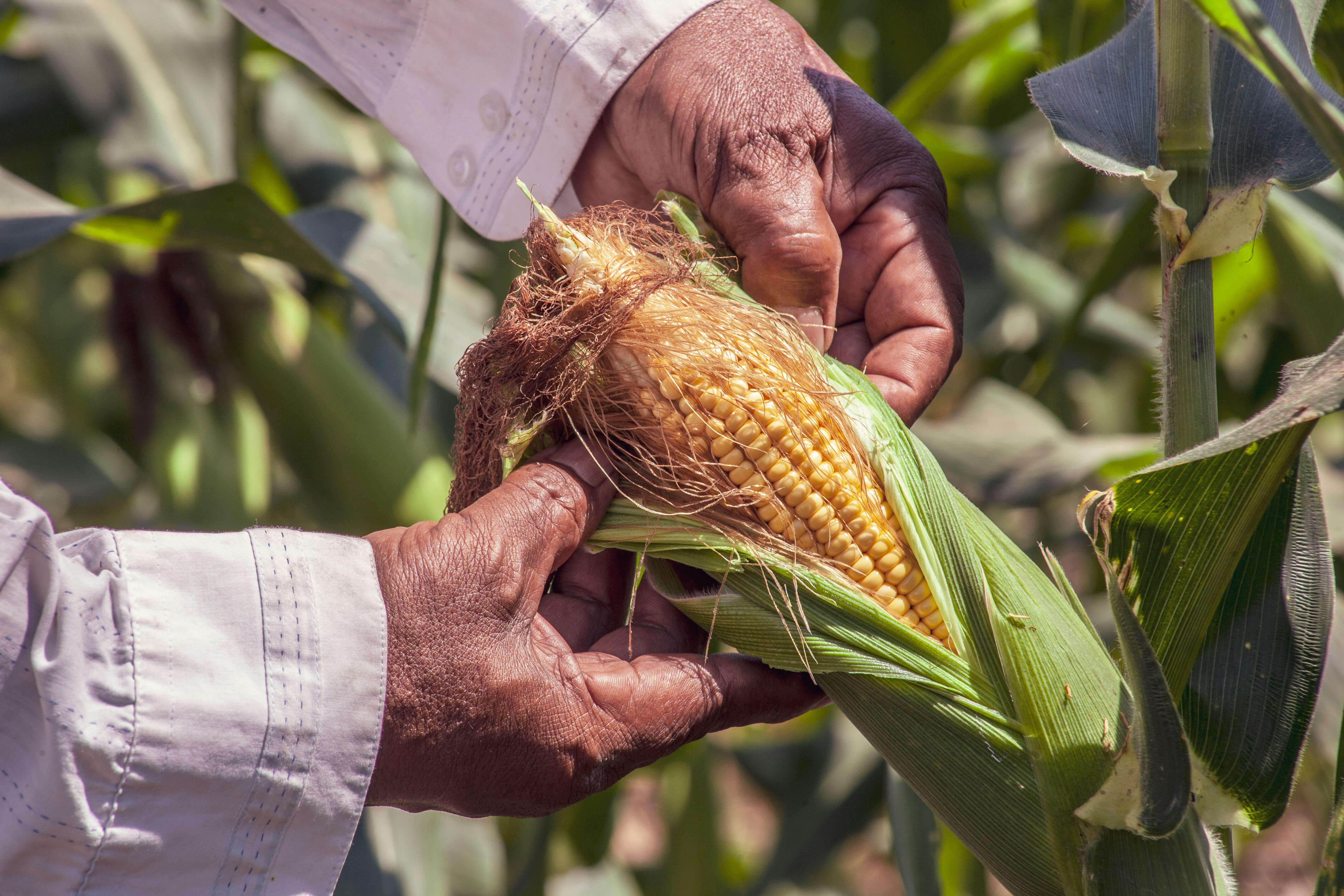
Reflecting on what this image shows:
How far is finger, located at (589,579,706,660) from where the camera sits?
1256mm

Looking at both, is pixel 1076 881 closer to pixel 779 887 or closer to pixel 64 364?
pixel 779 887

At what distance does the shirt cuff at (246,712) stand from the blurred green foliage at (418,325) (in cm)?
91

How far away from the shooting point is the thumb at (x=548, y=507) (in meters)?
1.09

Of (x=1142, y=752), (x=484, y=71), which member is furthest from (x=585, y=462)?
(x=484, y=71)

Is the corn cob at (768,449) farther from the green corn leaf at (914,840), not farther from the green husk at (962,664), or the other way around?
the green corn leaf at (914,840)

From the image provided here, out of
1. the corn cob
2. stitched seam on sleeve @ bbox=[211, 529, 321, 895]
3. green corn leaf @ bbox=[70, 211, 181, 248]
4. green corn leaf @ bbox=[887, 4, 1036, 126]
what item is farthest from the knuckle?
green corn leaf @ bbox=[887, 4, 1036, 126]

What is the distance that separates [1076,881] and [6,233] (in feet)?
6.12

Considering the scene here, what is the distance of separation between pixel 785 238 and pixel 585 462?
398 millimetres

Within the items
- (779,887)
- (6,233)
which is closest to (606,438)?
(6,233)

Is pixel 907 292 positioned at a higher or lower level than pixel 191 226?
higher

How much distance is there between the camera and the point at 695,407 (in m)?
1.20

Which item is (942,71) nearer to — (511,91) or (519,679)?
(511,91)

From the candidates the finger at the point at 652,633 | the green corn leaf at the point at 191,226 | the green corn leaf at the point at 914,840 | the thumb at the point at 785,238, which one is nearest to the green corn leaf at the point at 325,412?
the green corn leaf at the point at 191,226

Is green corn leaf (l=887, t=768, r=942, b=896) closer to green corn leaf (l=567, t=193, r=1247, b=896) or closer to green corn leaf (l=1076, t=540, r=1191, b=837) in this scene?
green corn leaf (l=567, t=193, r=1247, b=896)
